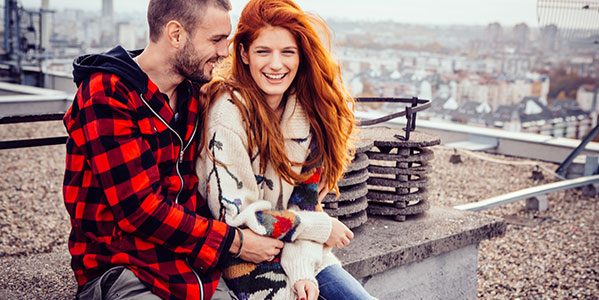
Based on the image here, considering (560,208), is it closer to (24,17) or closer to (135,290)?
(135,290)

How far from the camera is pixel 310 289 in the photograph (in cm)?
200

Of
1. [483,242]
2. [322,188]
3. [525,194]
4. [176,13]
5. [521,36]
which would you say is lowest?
[483,242]

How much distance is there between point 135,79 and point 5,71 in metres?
14.3

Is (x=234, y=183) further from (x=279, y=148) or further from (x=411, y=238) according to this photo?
(x=411, y=238)

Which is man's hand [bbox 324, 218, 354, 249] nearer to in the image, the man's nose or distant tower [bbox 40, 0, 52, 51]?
the man's nose

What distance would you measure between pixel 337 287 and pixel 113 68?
1.09 metres

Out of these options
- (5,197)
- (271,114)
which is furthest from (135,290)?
(5,197)

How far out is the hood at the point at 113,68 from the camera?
1.69 metres

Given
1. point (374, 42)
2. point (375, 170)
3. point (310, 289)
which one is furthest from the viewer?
point (374, 42)

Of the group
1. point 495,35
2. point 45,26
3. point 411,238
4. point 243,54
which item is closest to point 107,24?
point 45,26

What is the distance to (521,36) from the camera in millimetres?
13391

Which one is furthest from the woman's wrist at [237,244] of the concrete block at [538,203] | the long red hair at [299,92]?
the concrete block at [538,203]

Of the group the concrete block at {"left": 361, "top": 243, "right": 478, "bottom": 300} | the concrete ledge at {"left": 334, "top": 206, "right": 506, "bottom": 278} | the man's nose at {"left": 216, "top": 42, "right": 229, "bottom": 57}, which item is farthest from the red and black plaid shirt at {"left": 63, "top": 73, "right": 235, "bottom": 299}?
the concrete block at {"left": 361, "top": 243, "right": 478, "bottom": 300}

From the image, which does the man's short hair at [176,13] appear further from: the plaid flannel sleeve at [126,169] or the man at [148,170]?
the plaid flannel sleeve at [126,169]
